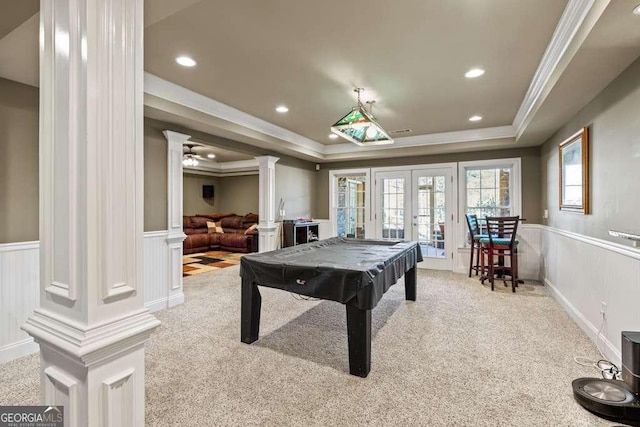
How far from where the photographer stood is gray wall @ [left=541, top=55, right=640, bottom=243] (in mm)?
2152

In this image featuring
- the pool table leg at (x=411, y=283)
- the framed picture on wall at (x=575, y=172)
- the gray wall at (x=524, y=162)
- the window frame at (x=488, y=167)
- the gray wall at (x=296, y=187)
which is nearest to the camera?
the framed picture on wall at (x=575, y=172)

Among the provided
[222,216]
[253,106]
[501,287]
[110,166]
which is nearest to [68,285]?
[110,166]

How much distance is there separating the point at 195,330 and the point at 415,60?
321 centimetres

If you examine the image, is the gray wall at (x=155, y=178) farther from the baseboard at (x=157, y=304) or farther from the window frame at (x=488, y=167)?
the window frame at (x=488, y=167)

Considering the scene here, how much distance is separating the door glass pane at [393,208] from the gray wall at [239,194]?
174 inches

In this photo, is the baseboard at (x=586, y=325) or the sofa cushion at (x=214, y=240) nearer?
the baseboard at (x=586, y=325)

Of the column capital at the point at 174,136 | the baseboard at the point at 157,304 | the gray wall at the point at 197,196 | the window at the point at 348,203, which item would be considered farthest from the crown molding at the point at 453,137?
the gray wall at the point at 197,196

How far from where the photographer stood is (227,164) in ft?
31.1

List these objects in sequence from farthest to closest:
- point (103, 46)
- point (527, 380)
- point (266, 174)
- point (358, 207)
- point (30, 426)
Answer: point (358, 207) → point (266, 174) → point (527, 380) → point (30, 426) → point (103, 46)

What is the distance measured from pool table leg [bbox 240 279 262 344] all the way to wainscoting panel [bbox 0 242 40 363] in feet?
5.63

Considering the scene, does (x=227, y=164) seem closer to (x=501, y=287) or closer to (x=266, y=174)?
(x=266, y=174)

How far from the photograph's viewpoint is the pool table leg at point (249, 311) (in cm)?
269

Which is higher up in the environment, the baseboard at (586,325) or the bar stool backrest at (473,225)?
the bar stool backrest at (473,225)

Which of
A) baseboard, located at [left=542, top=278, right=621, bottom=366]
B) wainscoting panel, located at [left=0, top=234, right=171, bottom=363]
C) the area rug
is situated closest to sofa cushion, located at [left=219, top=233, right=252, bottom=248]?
the area rug
